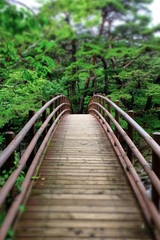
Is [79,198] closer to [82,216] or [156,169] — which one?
[82,216]

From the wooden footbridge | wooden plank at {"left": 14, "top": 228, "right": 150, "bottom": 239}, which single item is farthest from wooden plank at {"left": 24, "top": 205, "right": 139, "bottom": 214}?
wooden plank at {"left": 14, "top": 228, "right": 150, "bottom": 239}

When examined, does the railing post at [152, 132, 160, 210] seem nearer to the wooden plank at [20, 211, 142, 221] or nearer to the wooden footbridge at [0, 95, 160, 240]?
the wooden footbridge at [0, 95, 160, 240]

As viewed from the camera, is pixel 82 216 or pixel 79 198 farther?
pixel 79 198

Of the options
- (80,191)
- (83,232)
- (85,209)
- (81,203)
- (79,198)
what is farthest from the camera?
(80,191)

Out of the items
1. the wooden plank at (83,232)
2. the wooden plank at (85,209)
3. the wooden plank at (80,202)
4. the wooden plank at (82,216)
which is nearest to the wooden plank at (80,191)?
the wooden plank at (80,202)

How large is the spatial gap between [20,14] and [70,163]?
2.76 metres

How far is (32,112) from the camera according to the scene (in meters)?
3.72

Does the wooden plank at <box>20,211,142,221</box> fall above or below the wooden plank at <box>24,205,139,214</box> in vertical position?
below

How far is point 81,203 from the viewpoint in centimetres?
248

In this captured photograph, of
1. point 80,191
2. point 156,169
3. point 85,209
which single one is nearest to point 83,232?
point 85,209

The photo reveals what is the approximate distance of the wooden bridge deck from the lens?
6.63 feet

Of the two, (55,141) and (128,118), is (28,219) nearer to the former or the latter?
(128,118)

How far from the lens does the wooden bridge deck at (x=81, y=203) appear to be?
202cm

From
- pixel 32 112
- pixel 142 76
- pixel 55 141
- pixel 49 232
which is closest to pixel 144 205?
pixel 49 232
